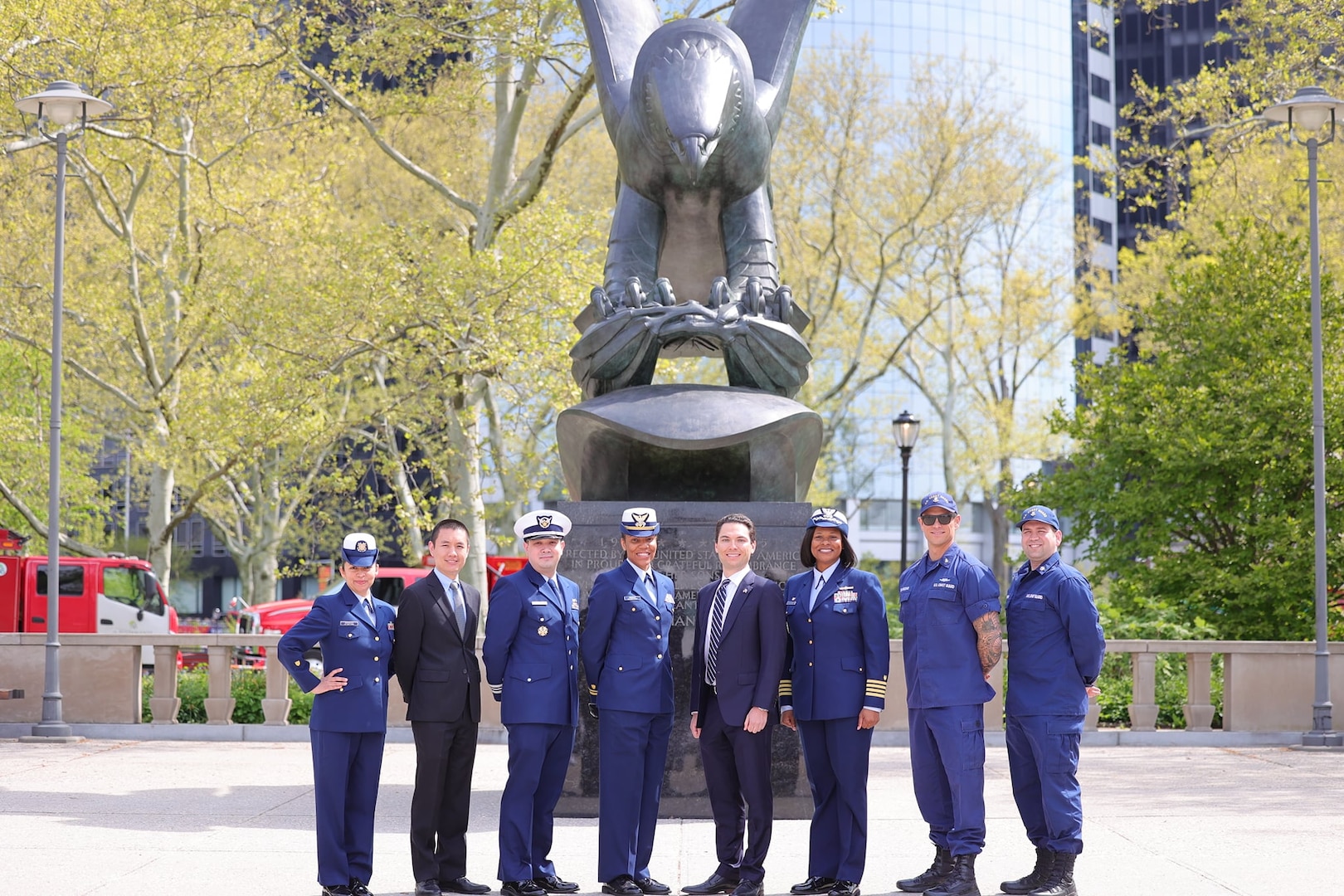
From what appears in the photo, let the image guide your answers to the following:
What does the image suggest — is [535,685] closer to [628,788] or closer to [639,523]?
[628,788]

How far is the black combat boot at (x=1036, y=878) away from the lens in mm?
6484

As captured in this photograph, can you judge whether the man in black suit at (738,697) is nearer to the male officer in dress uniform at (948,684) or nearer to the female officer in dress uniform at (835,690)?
the female officer in dress uniform at (835,690)

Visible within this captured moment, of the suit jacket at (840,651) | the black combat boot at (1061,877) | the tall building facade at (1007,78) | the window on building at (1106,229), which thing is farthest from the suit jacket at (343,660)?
the window on building at (1106,229)

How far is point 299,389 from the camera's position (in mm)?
19812

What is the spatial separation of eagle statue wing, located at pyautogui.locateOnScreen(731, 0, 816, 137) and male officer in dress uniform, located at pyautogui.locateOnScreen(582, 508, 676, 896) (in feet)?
13.9

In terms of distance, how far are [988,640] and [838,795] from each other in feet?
3.27

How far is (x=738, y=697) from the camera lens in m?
6.58

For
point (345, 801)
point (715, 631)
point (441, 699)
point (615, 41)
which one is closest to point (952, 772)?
point (715, 631)

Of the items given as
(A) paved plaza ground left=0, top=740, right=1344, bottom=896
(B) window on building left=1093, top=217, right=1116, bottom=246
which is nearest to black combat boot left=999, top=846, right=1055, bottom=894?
(A) paved plaza ground left=0, top=740, right=1344, bottom=896

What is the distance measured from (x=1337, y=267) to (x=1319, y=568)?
30.1ft

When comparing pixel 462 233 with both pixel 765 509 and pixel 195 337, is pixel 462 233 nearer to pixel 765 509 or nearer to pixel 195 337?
pixel 195 337

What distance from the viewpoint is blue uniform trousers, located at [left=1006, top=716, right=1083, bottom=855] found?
21.2 ft

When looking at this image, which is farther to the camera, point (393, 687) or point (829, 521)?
point (393, 687)

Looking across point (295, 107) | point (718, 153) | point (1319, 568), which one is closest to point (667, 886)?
point (718, 153)
